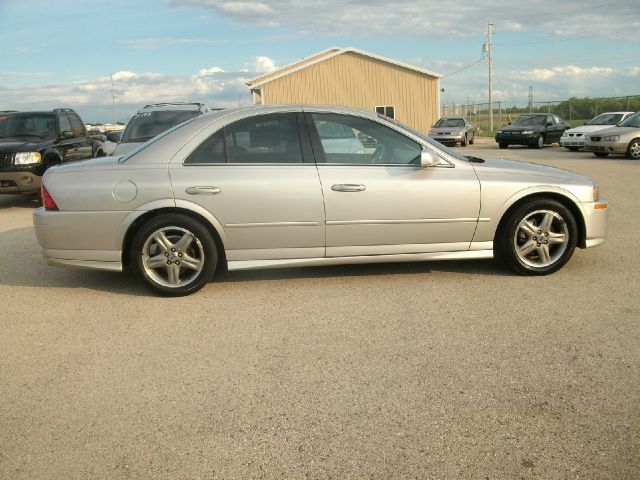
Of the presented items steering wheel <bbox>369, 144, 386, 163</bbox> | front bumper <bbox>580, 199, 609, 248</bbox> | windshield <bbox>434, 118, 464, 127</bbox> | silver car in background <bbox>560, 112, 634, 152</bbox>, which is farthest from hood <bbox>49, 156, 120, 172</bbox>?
windshield <bbox>434, 118, 464, 127</bbox>

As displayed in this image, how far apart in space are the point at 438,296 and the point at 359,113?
69.8 inches

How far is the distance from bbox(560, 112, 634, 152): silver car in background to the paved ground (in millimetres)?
18853

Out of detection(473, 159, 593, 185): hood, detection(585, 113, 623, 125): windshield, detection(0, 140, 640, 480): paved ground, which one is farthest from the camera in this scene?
detection(585, 113, 623, 125): windshield

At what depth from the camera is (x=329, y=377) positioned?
347 centimetres

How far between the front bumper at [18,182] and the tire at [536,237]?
8.45 metres

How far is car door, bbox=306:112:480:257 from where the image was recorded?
5129 millimetres

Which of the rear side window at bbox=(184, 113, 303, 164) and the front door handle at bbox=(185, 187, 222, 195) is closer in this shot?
the front door handle at bbox=(185, 187, 222, 195)

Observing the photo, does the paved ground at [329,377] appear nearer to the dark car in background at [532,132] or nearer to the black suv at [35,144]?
the black suv at [35,144]

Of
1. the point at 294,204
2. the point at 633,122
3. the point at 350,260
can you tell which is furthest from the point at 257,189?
the point at 633,122

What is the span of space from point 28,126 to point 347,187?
9.39m

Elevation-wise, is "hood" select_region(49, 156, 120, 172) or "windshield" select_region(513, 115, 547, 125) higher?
"windshield" select_region(513, 115, 547, 125)

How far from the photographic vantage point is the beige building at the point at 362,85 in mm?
34469

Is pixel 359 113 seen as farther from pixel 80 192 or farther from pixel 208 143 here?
pixel 80 192

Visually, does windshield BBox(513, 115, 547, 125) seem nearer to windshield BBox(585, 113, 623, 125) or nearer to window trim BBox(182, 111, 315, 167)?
windshield BBox(585, 113, 623, 125)
